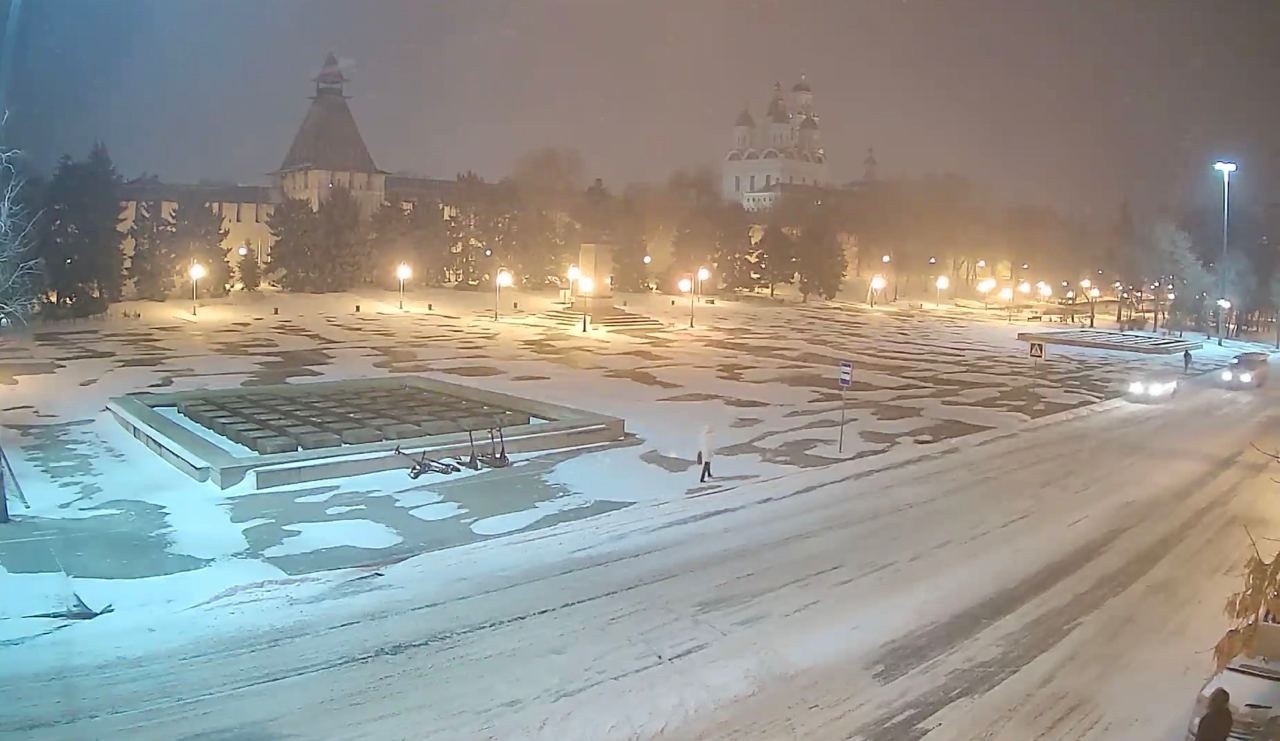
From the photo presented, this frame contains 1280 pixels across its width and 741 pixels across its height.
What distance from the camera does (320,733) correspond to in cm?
806

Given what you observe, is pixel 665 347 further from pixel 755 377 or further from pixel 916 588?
pixel 916 588

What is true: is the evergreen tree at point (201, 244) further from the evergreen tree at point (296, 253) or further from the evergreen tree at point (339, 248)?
the evergreen tree at point (339, 248)

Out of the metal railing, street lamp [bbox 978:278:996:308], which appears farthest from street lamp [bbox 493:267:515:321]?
street lamp [bbox 978:278:996:308]

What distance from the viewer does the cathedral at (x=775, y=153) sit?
141750mm

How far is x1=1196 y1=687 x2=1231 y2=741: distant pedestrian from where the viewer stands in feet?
23.0

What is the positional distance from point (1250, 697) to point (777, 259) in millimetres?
77999

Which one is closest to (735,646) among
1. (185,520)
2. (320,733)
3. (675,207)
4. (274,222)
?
(320,733)

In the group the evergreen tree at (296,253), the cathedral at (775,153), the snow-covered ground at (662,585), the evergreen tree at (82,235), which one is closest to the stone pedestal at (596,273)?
the evergreen tree at (296,253)

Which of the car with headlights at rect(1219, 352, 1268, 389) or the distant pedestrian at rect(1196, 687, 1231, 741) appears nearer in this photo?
the distant pedestrian at rect(1196, 687, 1231, 741)

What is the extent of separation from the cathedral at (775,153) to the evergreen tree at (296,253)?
7854 centimetres

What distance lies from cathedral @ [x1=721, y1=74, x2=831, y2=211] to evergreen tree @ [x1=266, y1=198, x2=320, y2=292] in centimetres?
7854

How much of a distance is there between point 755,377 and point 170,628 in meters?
24.7

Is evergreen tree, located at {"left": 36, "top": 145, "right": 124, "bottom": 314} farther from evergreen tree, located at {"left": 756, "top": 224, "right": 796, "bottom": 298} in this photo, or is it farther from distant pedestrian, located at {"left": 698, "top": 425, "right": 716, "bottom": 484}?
evergreen tree, located at {"left": 756, "top": 224, "right": 796, "bottom": 298}

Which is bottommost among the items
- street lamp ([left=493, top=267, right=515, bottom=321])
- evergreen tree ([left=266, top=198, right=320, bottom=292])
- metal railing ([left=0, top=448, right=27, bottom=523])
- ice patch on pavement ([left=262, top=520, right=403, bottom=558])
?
ice patch on pavement ([left=262, top=520, right=403, bottom=558])
